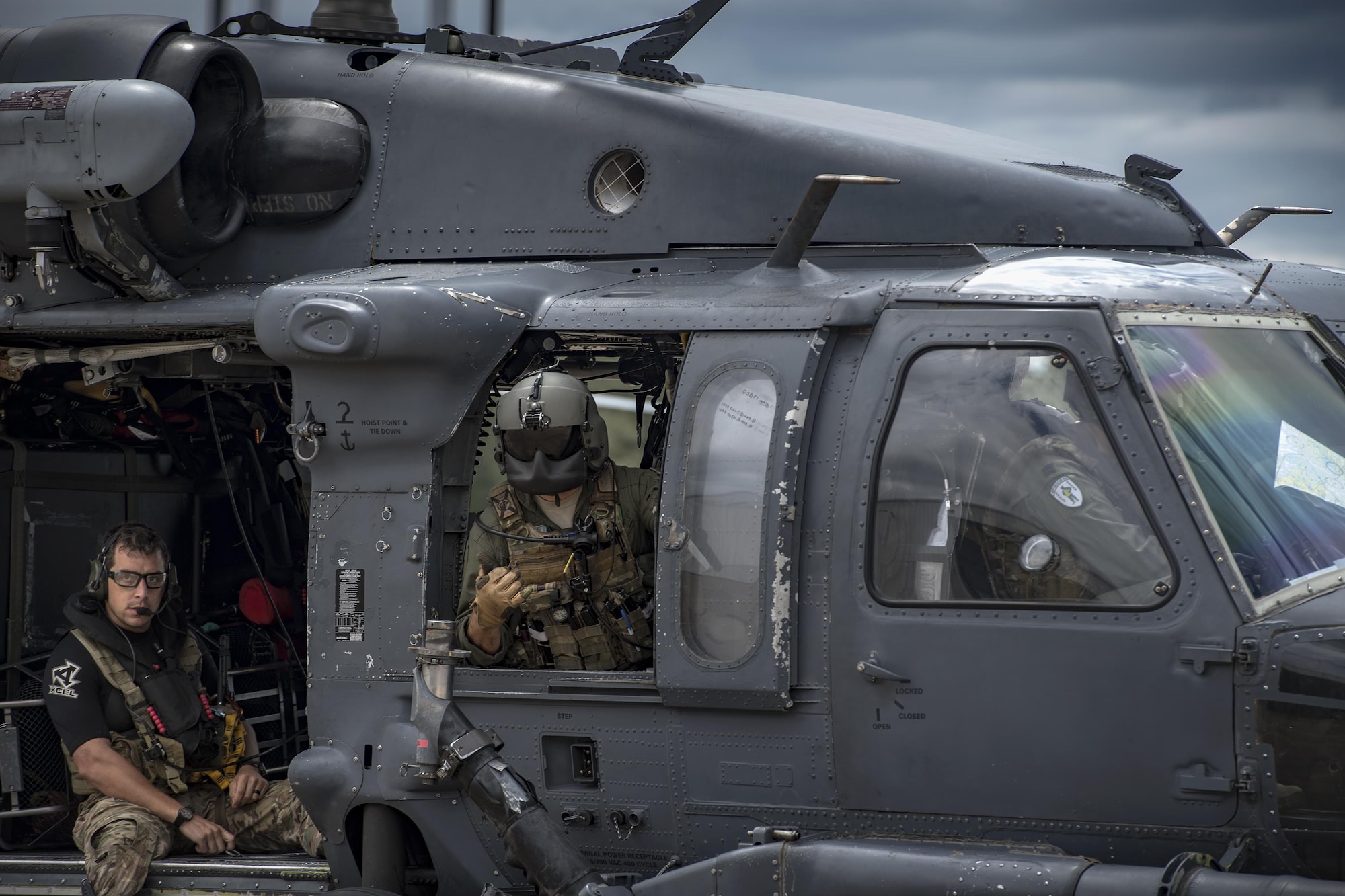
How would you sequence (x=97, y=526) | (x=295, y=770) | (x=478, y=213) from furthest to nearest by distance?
1. (x=97, y=526)
2. (x=478, y=213)
3. (x=295, y=770)

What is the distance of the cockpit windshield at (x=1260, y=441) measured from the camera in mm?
4195

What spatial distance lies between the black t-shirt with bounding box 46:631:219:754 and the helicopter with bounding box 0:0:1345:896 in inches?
18.7

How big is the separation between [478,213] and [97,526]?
259 cm

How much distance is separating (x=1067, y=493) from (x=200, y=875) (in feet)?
10.9

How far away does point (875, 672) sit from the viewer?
4.36 m

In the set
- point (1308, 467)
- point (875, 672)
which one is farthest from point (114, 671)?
point (1308, 467)

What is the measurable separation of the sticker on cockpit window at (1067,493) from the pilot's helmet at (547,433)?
1.62 metres

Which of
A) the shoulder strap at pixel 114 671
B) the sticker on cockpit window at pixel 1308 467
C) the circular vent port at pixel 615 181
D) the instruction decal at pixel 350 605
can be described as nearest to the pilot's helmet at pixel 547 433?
the instruction decal at pixel 350 605

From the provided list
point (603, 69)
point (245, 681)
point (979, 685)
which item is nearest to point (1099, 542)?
point (979, 685)

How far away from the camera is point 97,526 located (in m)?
7.02

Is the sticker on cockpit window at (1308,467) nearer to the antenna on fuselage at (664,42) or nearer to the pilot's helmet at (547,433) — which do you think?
the pilot's helmet at (547,433)

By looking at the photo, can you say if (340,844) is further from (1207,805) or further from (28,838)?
(1207,805)

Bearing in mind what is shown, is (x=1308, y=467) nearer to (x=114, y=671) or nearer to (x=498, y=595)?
(x=498, y=595)

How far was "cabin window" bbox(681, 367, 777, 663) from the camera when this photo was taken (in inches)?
182
